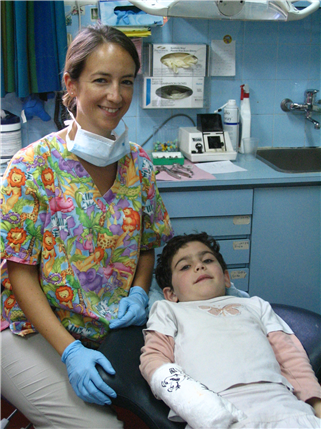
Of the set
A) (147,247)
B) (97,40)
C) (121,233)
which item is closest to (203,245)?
(147,247)

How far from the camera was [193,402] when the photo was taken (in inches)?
39.9

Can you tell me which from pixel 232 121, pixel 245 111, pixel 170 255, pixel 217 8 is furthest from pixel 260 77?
pixel 170 255

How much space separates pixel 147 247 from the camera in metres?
1.64

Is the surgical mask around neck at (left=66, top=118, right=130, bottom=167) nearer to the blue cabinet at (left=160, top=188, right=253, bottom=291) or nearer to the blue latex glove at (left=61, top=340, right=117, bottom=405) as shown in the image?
the blue latex glove at (left=61, top=340, right=117, bottom=405)

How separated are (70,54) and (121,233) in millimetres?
582

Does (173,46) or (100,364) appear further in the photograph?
(173,46)

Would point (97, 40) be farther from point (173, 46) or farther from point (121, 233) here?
point (173, 46)

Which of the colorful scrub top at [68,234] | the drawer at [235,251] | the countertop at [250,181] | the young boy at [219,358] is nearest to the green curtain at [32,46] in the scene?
the countertop at [250,181]

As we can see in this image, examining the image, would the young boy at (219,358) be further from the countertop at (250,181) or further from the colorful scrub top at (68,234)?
the countertop at (250,181)

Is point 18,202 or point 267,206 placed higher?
point 18,202

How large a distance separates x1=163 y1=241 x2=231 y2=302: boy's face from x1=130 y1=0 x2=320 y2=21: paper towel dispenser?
96cm

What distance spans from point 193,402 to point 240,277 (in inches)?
56.5

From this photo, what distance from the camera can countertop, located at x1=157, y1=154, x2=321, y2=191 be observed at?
2.18m

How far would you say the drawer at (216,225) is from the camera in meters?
2.27
